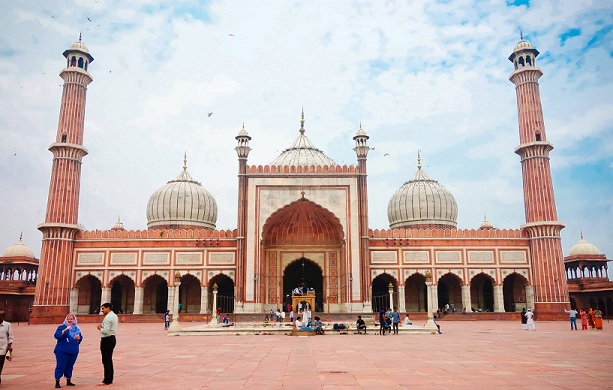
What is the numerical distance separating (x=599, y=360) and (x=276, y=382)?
5894mm

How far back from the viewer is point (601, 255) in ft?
123

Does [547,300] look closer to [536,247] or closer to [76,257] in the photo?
[536,247]

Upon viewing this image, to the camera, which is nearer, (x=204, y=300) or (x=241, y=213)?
(x=241, y=213)

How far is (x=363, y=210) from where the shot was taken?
91.5 ft

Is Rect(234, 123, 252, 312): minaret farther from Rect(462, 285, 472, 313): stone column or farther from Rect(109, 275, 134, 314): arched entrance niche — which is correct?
Rect(462, 285, 472, 313): stone column

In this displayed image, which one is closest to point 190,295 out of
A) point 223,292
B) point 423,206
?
point 223,292

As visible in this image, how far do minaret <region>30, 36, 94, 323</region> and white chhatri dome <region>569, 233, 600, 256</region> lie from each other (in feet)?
112

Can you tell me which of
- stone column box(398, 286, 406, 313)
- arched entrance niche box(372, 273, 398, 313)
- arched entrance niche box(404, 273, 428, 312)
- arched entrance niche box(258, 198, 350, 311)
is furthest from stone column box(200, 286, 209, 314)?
arched entrance niche box(404, 273, 428, 312)

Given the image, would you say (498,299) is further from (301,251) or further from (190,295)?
(190,295)

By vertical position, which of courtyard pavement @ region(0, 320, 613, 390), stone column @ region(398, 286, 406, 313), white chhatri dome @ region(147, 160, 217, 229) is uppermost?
white chhatri dome @ region(147, 160, 217, 229)

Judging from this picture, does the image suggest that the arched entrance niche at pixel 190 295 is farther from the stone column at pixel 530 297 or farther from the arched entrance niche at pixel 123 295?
the stone column at pixel 530 297

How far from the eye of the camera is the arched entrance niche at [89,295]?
1176 inches

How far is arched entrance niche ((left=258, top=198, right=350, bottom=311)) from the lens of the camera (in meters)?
28.8

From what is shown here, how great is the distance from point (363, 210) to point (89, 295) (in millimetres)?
16898
